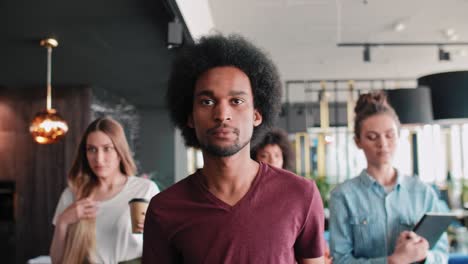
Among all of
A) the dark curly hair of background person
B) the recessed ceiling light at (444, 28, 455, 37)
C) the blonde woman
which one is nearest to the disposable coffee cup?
the blonde woman

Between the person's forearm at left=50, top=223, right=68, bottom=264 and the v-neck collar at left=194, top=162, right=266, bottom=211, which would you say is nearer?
the v-neck collar at left=194, top=162, right=266, bottom=211

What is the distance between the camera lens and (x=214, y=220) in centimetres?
99

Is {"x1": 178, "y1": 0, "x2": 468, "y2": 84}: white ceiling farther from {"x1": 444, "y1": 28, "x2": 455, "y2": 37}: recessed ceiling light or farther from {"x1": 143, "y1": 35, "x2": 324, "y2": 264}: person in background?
{"x1": 143, "y1": 35, "x2": 324, "y2": 264}: person in background

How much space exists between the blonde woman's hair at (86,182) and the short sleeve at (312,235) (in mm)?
1030

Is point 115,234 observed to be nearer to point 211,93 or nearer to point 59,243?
point 59,243

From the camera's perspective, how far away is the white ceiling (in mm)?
4598

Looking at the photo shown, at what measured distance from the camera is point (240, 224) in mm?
985

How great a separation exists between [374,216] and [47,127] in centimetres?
326

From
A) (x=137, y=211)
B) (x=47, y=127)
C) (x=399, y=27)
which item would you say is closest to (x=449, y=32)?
(x=399, y=27)

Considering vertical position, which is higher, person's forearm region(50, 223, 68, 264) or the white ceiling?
the white ceiling

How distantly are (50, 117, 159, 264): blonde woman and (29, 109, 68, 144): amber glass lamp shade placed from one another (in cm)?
222

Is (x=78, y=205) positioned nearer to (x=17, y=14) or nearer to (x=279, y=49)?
(x=17, y=14)

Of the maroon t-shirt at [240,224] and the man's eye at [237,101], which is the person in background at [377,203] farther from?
the man's eye at [237,101]

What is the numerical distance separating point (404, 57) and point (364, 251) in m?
6.12
